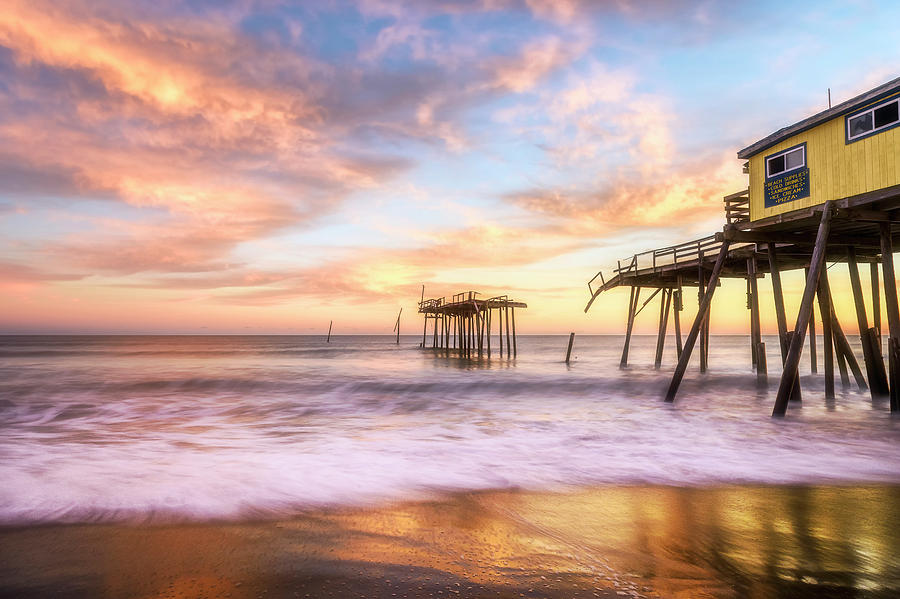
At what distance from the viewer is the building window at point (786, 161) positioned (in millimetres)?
12203

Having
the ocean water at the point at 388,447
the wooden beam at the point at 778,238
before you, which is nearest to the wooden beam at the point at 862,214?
the wooden beam at the point at 778,238

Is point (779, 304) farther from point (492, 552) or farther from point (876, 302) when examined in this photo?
point (492, 552)

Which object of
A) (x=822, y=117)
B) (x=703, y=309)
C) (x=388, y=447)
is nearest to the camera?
(x=388, y=447)

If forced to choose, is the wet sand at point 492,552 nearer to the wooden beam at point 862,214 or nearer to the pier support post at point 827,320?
the wooden beam at point 862,214

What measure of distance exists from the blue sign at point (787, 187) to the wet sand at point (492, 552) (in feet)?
27.0

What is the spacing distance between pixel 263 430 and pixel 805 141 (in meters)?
14.0

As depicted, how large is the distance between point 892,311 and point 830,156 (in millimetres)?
3466

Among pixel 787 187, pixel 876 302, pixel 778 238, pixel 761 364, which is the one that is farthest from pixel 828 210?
pixel 761 364

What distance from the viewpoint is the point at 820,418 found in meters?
12.4

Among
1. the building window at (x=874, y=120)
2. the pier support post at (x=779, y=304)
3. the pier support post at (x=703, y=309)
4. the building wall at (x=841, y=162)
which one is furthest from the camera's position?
the pier support post at (x=779, y=304)

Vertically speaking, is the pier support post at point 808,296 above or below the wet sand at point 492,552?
above

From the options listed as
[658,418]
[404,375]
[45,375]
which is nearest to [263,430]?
[658,418]

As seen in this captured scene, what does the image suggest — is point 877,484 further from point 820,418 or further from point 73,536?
point 73,536

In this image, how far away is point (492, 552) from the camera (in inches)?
178
